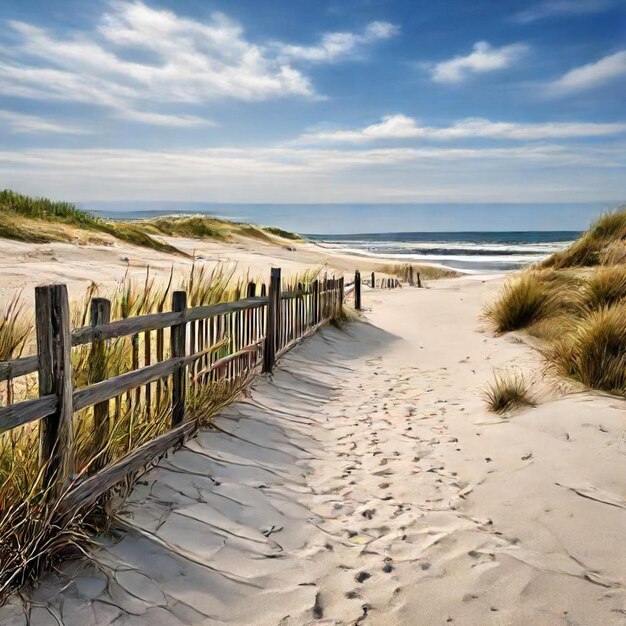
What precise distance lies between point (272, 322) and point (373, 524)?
403 centimetres

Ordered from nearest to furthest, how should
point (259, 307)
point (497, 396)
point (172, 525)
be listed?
1. point (172, 525)
2. point (497, 396)
3. point (259, 307)

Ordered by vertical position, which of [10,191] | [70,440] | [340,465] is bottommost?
[340,465]

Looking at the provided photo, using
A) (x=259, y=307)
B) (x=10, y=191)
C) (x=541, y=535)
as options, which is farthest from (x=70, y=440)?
(x=10, y=191)

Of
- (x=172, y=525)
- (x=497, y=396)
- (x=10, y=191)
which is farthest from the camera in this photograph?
(x=10, y=191)

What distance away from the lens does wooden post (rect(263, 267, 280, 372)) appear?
7.18 m

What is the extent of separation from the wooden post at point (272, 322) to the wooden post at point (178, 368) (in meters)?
2.61

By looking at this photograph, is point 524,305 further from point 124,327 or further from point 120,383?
point 120,383

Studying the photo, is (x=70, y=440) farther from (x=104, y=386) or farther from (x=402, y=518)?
(x=402, y=518)

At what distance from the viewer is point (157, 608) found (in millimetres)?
2678

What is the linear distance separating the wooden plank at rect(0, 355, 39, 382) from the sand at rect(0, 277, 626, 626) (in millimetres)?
998

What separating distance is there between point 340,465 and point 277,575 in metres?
1.66

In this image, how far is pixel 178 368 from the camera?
176 inches

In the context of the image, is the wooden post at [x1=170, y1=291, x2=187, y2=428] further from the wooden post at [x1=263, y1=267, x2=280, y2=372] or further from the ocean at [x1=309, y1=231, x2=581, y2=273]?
the ocean at [x1=309, y1=231, x2=581, y2=273]

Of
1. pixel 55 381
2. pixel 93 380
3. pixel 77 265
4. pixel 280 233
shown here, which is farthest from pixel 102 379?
pixel 280 233
